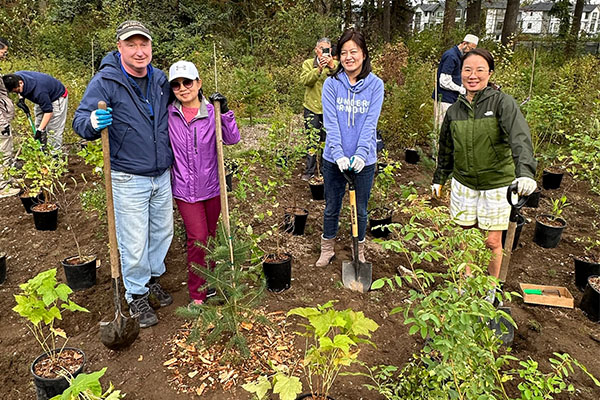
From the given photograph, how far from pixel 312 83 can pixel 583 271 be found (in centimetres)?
364

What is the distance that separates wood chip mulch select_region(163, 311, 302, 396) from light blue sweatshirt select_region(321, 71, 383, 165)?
1.45 m

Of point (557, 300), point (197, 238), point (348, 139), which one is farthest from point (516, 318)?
point (197, 238)

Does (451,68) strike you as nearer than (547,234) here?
No

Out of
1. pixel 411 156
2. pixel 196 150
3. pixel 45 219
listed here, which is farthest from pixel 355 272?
pixel 411 156

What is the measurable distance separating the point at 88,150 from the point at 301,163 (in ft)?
12.2

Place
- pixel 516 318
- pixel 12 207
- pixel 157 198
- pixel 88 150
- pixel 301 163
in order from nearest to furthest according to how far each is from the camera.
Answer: pixel 157 198, pixel 516 318, pixel 88 150, pixel 12 207, pixel 301 163

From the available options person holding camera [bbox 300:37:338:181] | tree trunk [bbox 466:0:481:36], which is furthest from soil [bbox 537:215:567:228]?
tree trunk [bbox 466:0:481:36]

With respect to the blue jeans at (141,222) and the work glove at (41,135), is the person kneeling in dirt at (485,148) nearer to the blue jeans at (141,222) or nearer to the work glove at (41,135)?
the blue jeans at (141,222)

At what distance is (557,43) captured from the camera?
18734 millimetres

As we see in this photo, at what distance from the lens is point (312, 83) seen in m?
5.49

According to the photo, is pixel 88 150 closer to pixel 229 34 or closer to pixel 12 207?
pixel 12 207

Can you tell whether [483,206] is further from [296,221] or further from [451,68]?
[451,68]

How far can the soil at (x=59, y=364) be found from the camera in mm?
2377

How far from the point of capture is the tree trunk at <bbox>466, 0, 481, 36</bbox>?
679 inches
